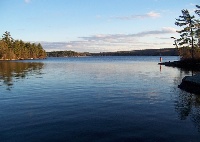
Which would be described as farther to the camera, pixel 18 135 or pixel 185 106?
pixel 185 106

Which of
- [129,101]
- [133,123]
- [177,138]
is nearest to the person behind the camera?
[177,138]

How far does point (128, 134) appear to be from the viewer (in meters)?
13.5

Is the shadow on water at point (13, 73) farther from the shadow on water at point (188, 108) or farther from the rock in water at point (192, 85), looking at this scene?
the rock in water at point (192, 85)

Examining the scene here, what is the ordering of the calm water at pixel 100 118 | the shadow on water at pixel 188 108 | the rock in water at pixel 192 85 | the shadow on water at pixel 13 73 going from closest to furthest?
1. the calm water at pixel 100 118
2. the shadow on water at pixel 188 108
3. the rock in water at pixel 192 85
4. the shadow on water at pixel 13 73

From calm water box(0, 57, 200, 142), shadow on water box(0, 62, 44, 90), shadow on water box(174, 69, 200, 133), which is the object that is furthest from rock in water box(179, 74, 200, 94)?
shadow on water box(0, 62, 44, 90)

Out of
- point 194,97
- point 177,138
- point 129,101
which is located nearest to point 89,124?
point 177,138

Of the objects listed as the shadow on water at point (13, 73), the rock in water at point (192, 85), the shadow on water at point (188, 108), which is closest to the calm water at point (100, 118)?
the shadow on water at point (188, 108)

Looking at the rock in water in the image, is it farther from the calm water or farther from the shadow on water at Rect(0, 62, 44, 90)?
the shadow on water at Rect(0, 62, 44, 90)

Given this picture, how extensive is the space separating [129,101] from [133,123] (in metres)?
7.50

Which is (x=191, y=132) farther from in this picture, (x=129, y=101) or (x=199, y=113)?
(x=129, y=101)

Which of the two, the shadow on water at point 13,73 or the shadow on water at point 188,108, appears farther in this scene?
the shadow on water at point 13,73

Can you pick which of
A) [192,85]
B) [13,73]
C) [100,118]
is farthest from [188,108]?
[13,73]

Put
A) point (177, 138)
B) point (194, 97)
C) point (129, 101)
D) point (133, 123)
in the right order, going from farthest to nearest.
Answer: point (194, 97), point (129, 101), point (133, 123), point (177, 138)

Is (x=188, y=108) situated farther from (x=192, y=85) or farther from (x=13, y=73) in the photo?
(x=13, y=73)
